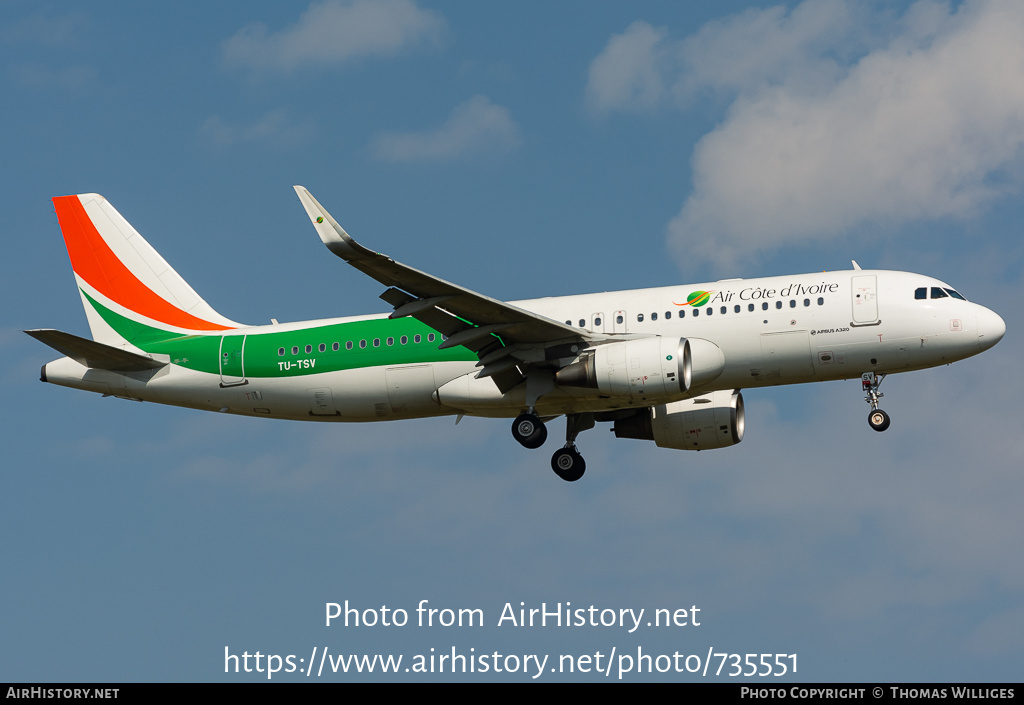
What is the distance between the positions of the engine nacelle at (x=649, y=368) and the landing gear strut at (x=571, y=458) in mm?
4458

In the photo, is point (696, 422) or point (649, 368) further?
point (696, 422)

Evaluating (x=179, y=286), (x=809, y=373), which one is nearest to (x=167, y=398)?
(x=179, y=286)

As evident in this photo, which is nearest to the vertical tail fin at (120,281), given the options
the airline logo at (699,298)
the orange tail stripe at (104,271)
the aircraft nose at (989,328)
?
the orange tail stripe at (104,271)

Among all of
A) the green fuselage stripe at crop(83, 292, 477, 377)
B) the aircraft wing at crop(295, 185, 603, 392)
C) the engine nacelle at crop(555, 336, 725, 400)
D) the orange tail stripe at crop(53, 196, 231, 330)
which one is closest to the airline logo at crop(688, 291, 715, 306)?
the engine nacelle at crop(555, 336, 725, 400)

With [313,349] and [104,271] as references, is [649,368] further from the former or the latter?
[104,271]

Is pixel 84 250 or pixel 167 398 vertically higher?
pixel 84 250

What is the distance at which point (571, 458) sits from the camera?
40.1m

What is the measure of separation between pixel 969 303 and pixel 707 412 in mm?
8434

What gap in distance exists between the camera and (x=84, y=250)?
43656mm

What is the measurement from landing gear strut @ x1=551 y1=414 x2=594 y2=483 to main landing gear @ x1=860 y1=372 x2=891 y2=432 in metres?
8.55

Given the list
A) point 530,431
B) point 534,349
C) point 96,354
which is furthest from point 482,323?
point 96,354

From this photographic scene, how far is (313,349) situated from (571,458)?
332 inches

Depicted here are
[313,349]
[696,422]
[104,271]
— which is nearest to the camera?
[313,349]
